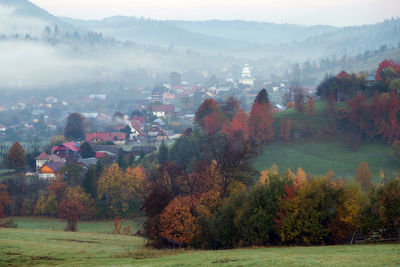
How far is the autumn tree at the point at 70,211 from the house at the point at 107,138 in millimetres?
40838

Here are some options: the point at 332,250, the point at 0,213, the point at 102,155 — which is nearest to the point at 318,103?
the point at 102,155

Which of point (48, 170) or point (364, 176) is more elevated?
point (364, 176)

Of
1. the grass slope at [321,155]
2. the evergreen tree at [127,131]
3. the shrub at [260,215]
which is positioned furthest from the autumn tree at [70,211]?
the evergreen tree at [127,131]

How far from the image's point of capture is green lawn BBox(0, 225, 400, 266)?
18734mm

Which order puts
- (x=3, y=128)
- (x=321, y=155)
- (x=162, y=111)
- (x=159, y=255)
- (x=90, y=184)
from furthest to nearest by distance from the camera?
1. (x=162, y=111)
2. (x=3, y=128)
3. (x=321, y=155)
4. (x=90, y=184)
5. (x=159, y=255)

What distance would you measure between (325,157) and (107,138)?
4695 centimetres

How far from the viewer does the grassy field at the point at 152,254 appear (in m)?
18.8

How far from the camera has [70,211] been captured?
4816cm

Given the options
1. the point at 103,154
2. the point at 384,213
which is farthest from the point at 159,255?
the point at 103,154

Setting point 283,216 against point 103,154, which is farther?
point 103,154

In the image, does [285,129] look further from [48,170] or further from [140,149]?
[48,170]

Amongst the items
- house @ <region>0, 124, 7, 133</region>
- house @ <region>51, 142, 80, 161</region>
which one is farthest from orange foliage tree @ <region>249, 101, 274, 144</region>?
house @ <region>0, 124, 7, 133</region>

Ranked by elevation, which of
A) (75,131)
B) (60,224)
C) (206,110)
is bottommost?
(75,131)

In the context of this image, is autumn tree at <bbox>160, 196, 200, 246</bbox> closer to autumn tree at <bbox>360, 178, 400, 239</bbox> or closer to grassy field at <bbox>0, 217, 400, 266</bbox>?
grassy field at <bbox>0, 217, 400, 266</bbox>
